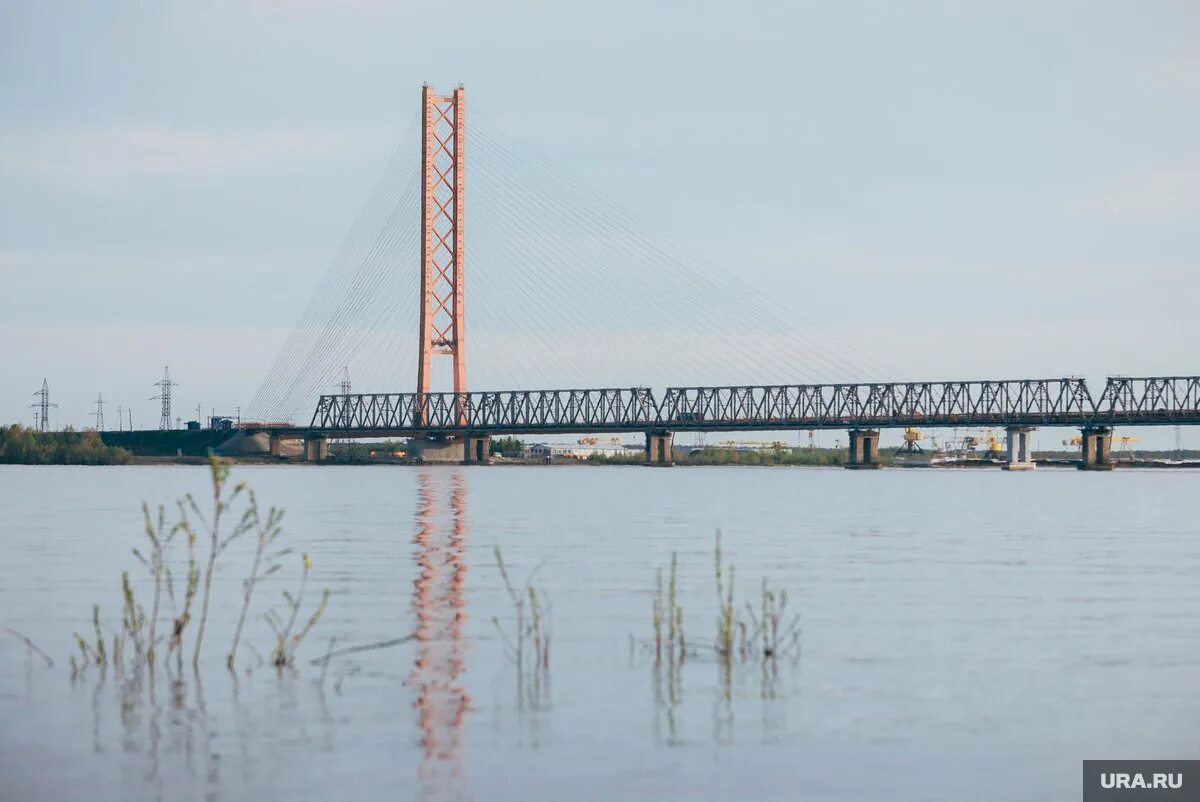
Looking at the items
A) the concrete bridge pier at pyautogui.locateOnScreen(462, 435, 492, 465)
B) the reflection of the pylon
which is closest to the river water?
the reflection of the pylon

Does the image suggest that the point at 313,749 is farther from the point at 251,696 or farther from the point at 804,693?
the point at 804,693

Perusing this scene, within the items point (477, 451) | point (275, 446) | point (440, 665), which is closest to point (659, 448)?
point (477, 451)

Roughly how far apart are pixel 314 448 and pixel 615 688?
178 meters

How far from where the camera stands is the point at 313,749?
1443cm

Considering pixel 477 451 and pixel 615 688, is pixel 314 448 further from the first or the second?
pixel 615 688

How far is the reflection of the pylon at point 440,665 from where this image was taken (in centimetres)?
1364

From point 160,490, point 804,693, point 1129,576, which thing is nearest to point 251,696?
point 804,693

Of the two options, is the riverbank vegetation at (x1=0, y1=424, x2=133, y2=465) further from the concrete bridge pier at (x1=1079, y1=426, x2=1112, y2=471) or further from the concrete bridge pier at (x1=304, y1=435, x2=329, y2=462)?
the concrete bridge pier at (x1=1079, y1=426, x2=1112, y2=471)

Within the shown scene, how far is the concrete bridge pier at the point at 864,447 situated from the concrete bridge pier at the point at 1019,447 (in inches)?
635

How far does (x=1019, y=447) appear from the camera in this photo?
184750 millimetres

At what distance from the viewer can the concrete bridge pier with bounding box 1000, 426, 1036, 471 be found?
183 meters

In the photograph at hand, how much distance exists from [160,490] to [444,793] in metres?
78.2

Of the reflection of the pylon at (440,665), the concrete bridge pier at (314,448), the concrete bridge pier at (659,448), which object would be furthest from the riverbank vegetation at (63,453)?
the reflection of the pylon at (440,665)

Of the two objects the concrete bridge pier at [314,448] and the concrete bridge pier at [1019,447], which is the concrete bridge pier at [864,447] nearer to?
the concrete bridge pier at [1019,447]
